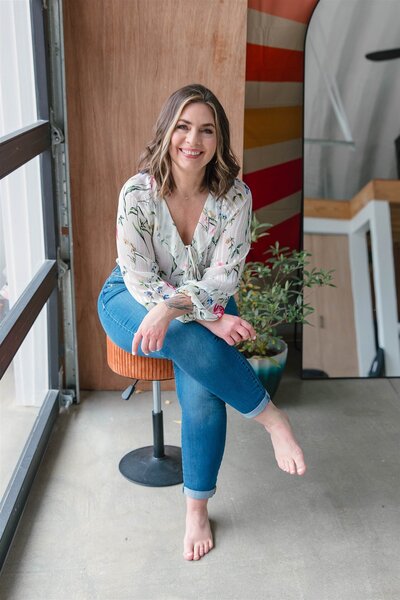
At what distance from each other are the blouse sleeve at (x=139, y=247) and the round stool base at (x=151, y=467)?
62cm

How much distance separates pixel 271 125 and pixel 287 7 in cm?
45

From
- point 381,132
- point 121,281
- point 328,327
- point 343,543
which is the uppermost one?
point 381,132

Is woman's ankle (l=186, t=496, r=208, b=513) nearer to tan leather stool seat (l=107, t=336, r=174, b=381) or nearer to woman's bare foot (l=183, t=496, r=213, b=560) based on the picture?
woman's bare foot (l=183, t=496, r=213, b=560)

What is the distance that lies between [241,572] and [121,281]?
2.94 feet

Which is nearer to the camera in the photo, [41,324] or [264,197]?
[41,324]

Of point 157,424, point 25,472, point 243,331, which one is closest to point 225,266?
point 243,331

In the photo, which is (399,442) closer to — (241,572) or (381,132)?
(241,572)

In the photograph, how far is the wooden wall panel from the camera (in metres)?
2.85

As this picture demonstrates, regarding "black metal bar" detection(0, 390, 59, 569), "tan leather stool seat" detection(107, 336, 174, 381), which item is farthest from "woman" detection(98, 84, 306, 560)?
"black metal bar" detection(0, 390, 59, 569)

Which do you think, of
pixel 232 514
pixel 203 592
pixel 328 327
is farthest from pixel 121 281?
pixel 328 327

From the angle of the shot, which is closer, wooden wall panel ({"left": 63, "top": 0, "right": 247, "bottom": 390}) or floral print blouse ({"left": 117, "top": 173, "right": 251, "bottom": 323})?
floral print blouse ({"left": 117, "top": 173, "right": 251, "bottom": 323})

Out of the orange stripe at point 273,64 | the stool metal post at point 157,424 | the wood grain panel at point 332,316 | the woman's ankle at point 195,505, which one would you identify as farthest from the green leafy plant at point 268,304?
the woman's ankle at point 195,505

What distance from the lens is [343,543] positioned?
7.66ft

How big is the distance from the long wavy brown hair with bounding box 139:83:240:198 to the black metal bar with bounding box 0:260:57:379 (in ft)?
1.70
